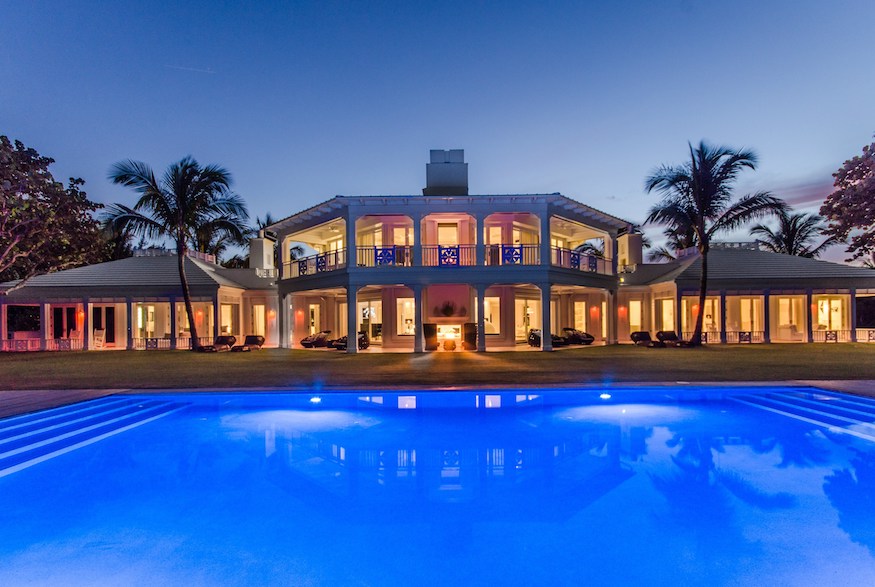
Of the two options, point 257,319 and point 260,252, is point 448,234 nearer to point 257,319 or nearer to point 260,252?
point 260,252

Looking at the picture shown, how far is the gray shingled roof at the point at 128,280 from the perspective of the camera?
2230 cm

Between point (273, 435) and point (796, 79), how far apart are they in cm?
2936

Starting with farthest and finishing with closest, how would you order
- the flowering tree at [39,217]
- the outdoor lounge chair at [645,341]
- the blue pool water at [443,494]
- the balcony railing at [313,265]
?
the balcony railing at [313,265], the outdoor lounge chair at [645,341], the flowering tree at [39,217], the blue pool water at [443,494]

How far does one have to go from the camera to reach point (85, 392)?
9.34 metres

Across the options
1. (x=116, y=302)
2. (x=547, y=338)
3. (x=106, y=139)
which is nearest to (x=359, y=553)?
(x=547, y=338)

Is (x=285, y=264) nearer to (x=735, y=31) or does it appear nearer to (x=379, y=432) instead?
(x=379, y=432)

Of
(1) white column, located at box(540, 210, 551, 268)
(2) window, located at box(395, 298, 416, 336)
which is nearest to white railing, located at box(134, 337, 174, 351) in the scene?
(2) window, located at box(395, 298, 416, 336)

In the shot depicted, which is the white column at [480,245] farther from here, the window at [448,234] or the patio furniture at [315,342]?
the patio furniture at [315,342]

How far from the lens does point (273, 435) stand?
7652 mm

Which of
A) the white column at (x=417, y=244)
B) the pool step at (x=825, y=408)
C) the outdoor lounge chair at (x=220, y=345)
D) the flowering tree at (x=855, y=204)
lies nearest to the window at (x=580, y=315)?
the white column at (x=417, y=244)

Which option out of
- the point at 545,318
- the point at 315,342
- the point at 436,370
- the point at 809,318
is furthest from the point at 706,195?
the point at 315,342

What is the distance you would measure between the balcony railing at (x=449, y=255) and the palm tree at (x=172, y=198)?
31.5 feet

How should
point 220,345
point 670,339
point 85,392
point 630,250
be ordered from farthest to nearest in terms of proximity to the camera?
point 630,250
point 670,339
point 220,345
point 85,392

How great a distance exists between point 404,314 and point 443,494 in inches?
642
